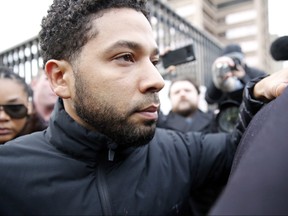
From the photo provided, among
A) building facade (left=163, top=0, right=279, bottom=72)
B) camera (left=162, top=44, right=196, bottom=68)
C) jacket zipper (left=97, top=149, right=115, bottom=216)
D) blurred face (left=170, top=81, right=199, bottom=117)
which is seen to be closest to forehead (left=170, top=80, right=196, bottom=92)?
blurred face (left=170, top=81, right=199, bottom=117)

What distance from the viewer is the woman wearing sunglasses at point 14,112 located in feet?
5.92

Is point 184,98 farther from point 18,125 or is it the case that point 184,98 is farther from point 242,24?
point 242,24

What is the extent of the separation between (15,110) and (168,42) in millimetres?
3094

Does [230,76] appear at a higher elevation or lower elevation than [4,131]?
higher

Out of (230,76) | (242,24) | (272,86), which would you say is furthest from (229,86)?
(242,24)

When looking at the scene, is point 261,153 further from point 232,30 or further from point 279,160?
point 232,30

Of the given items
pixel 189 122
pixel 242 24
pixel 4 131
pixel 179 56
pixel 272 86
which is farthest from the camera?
pixel 242 24

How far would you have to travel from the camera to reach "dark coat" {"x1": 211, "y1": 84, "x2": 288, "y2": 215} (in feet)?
1.44

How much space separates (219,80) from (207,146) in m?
0.54

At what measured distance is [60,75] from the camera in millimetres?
1385

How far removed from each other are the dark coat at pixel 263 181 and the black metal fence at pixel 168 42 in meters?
2.63

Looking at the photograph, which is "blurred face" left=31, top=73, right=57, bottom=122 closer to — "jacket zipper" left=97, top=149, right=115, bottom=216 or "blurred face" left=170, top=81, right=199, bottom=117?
"jacket zipper" left=97, top=149, right=115, bottom=216

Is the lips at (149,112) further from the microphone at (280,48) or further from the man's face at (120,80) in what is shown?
the microphone at (280,48)

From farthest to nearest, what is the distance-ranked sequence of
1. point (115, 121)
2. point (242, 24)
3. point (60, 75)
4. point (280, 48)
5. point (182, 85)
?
point (242, 24) → point (182, 85) → point (60, 75) → point (115, 121) → point (280, 48)
